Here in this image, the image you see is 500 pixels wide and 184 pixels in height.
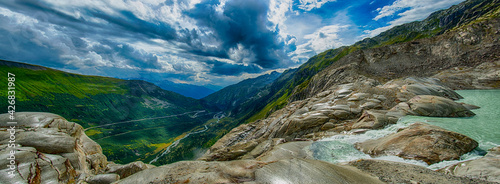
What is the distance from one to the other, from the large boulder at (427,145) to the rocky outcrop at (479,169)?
5.59ft

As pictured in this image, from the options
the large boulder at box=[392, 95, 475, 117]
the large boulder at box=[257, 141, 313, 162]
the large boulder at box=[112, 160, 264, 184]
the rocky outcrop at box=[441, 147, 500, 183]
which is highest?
the large boulder at box=[392, 95, 475, 117]

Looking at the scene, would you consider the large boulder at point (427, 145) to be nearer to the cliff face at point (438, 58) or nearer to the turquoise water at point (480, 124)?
the turquoise water at point (480, 124)

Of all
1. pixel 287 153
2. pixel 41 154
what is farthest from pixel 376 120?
pixel 41 154

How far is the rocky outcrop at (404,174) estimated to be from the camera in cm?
963

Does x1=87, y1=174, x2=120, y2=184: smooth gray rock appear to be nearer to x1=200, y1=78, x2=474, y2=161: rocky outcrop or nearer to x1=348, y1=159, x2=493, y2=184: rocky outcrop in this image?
x1=200, y1=78, x2=474, y2=161: rocky outcrop

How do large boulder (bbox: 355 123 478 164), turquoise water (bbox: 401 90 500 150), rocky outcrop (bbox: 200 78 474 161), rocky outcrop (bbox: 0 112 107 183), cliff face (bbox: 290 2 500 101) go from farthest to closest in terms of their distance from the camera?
cliff face (bbox: 290 2 500 101) → rocky outcrop (bbox: 200 78 474 161) → turquoise water (bbox: 401 90 500 150) → rocky outcrop (bbox: 0 112 107 183) → large boulder (bbox: 355 123 478 164)

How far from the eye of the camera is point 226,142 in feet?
142

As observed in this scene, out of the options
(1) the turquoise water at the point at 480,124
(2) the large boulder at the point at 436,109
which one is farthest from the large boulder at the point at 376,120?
(2) the large boulder at the point at 436,109

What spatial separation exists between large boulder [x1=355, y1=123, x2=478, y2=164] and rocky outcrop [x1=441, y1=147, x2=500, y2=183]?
170 cm

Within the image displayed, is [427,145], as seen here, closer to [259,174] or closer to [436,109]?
[259,174]

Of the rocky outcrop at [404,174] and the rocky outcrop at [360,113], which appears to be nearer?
the rocky outcrop at [404,174]

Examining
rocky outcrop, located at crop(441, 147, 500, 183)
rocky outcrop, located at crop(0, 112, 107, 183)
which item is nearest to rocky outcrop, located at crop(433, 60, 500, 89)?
rocky outcrop, located at crop(441, 147, 500, 183)

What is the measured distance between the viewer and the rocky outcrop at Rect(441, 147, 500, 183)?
30.9 ft

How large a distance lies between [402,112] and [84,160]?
45729mm
